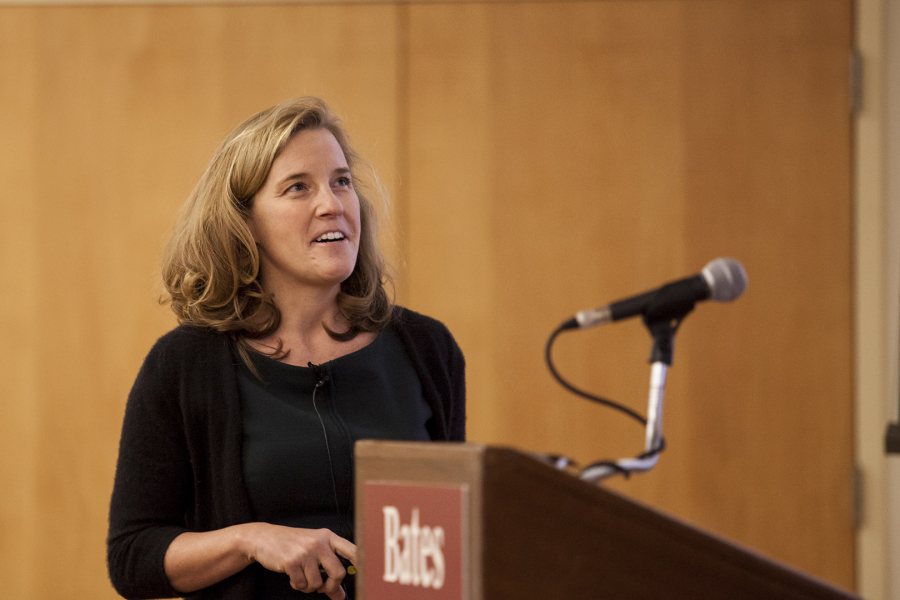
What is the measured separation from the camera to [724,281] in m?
1.09

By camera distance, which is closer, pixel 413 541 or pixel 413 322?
pixel 413 541

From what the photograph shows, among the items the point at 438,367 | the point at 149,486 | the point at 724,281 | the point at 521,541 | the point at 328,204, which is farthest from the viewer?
the point at 438,367

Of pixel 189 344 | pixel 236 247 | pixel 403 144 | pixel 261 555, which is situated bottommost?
pixel 261 555

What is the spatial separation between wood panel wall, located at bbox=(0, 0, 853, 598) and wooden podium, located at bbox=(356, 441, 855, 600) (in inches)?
84.3

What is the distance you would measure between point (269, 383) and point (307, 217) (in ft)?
0.84

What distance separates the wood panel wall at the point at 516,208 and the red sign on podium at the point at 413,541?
2.14 meters

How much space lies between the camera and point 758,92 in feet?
10.3

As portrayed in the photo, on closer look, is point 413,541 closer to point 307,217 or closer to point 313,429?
point 313,429

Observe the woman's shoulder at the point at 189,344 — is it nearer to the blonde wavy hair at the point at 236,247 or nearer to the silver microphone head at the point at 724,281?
the blonde wavy hair at the point at 236,247

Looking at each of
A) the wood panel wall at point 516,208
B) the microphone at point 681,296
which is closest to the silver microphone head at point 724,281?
the microphone at point 681,296

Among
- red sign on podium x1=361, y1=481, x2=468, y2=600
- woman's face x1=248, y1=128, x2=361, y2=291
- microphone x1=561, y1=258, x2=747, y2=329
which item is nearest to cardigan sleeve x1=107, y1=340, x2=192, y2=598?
woman's face x1=248, y1=128, x2=361, y2=291

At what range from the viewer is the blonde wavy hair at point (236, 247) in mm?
1685

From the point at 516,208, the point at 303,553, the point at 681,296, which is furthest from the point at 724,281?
the point at 516,208

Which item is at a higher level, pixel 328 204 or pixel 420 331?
pixel 328 204
